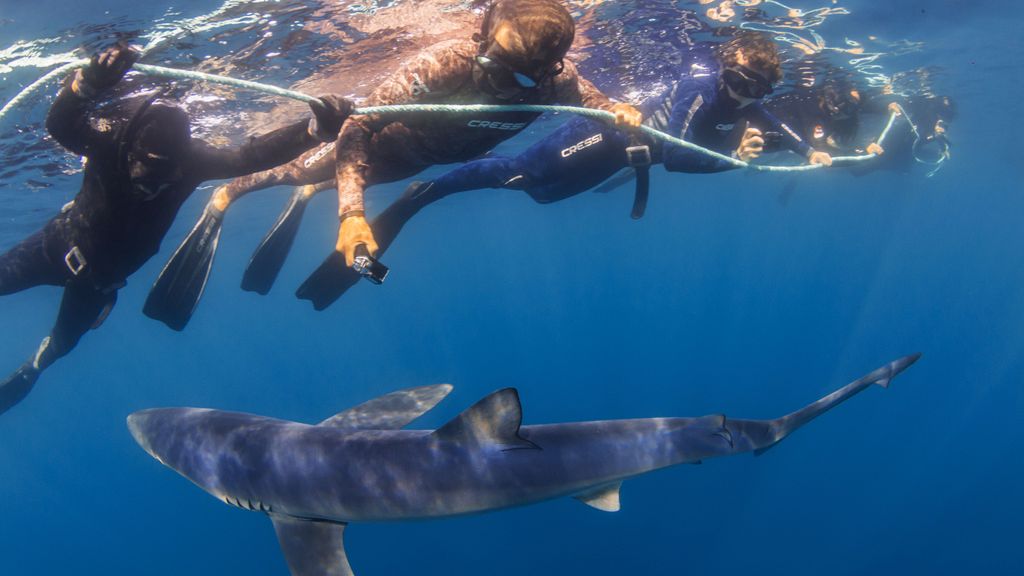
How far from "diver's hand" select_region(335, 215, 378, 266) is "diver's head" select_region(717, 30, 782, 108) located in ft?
20.2

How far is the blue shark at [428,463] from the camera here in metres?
3.83

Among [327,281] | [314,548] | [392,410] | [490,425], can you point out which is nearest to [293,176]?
[327,281]

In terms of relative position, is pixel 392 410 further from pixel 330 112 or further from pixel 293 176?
pixel 293 176

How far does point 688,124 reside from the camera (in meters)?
8.77

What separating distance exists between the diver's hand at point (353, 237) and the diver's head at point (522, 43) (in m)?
1.78

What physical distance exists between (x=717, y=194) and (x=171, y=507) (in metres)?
51.3

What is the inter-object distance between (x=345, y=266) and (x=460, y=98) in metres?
3.57

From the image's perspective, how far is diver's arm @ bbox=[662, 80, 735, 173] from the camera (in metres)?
8.07

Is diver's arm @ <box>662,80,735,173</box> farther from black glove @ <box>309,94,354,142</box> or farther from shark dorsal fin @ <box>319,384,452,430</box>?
black glove @ <box>309,94,354,142</box>

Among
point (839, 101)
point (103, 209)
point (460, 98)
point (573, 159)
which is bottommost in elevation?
point (839, 101)

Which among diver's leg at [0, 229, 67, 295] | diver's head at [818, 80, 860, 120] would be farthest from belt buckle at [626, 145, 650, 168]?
diver's head at [818, 80, 860, 120]

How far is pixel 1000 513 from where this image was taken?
21219 millimetres

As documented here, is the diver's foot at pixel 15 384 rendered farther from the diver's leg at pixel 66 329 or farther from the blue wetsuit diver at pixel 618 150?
the blue wetsuit diver at pixel 618 150

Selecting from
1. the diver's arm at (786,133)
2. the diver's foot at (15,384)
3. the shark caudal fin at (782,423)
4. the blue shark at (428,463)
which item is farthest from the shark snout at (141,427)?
the diver's arm at (786,133)
